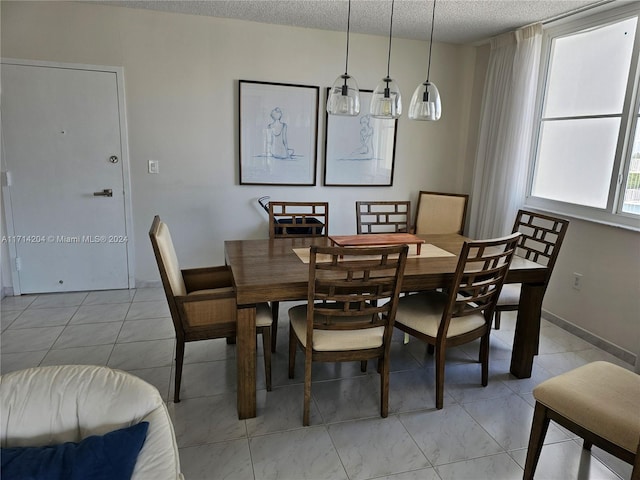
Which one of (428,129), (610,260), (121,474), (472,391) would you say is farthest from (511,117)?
(121,474)

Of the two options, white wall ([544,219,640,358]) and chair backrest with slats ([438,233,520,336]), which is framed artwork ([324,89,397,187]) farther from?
chair backrest with slats ([438,233,520,336])

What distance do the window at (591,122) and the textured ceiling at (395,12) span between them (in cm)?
28

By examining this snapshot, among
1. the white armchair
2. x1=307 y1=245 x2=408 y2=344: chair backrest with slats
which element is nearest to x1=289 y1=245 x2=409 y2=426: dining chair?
x1=307 y1=245 x2=408 y2=344: chair backrest with slats

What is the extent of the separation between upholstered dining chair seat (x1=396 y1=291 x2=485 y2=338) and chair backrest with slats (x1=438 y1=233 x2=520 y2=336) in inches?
2.4

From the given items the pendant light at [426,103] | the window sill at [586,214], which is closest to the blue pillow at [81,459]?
the pendant light at [426,103]

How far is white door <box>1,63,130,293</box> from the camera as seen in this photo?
11.1ft

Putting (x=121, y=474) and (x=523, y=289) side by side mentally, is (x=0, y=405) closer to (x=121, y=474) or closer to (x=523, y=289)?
(x=121, y=474)

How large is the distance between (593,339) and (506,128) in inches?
75.0

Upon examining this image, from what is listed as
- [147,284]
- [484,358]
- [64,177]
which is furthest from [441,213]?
[64,177]

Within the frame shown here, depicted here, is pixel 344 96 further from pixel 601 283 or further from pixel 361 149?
pixel 601 283

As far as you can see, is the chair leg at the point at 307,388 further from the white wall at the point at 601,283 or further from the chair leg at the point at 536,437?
the white wall at the point at 601,283

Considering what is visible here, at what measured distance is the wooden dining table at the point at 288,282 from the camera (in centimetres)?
198

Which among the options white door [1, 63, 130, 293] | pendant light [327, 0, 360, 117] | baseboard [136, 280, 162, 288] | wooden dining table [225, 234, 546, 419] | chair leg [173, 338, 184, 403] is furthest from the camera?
baseboard [136, 280, 162, 288]

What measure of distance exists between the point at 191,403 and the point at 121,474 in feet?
4.06
